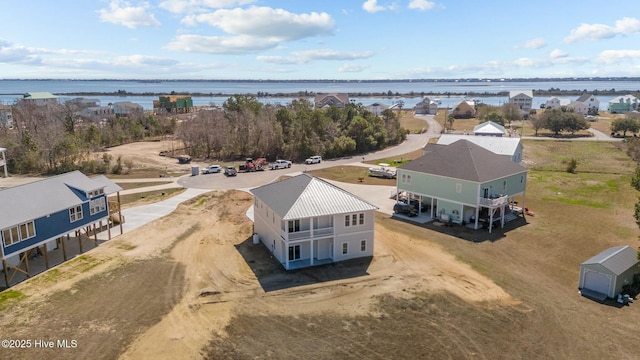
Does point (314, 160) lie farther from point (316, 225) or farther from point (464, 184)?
point (316, 225)

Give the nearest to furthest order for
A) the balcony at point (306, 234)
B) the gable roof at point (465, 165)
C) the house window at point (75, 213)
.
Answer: the balcony at point (306, 234)
the house window at point (75, 213)
the gable roof at point (465, 165)

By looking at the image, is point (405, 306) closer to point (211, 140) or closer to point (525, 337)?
point (525, 337)

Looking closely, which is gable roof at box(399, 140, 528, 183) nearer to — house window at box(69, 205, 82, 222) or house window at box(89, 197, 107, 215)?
house window at box(89, 197, 107, 215)

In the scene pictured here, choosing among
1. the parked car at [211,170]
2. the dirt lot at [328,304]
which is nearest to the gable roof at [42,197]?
the dirt lot at [328,304]

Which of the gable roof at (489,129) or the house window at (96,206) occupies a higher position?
the gable roof at (489,129)

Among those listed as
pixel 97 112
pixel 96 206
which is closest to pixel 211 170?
pixel 96 206

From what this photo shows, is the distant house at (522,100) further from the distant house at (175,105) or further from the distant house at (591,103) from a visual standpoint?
the distant house at (175,105)
